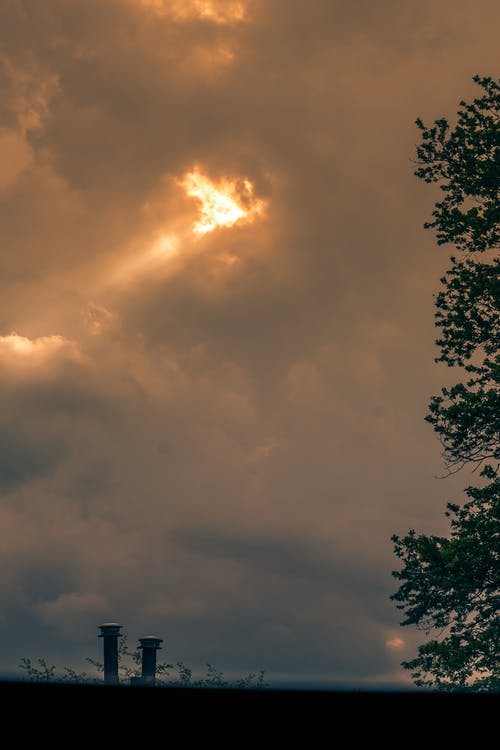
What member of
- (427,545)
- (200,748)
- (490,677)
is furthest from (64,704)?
(490,677)

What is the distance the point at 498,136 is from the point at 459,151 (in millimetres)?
1127

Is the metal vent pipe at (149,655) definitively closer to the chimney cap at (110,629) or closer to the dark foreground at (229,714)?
the chimney cap at (110,629)

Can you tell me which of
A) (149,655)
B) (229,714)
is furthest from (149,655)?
(229,714)

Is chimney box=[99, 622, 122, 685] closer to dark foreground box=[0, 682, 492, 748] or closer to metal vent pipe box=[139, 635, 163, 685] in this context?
metal vent pipe box=[139, 635, 163, 685]

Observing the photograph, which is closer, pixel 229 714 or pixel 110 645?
pixel 229 714

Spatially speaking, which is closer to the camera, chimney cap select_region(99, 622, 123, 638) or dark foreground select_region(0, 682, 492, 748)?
dark foreground select_region(0, 682, 492, 748)

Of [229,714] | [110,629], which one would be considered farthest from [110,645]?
[229,714]

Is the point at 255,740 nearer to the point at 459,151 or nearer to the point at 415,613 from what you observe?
the point at 415,613

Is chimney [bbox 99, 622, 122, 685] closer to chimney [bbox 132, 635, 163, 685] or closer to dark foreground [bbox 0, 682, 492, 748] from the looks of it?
chimney [bbox 132, 635, 163, 685]

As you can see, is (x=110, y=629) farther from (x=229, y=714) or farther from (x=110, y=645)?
(x=229, y=714)

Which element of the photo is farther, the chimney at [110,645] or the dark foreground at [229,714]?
the chimney at [110,645]

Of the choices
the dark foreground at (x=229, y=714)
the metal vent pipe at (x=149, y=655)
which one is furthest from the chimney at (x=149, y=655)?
the dark foreground at (x=229, y=714)

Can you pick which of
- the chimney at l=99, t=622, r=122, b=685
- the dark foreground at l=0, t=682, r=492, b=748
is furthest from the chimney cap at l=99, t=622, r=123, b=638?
the dark foreground at l=0, t=682, r=492, b=748

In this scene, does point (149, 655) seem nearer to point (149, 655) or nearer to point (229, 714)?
point (149, 655)
